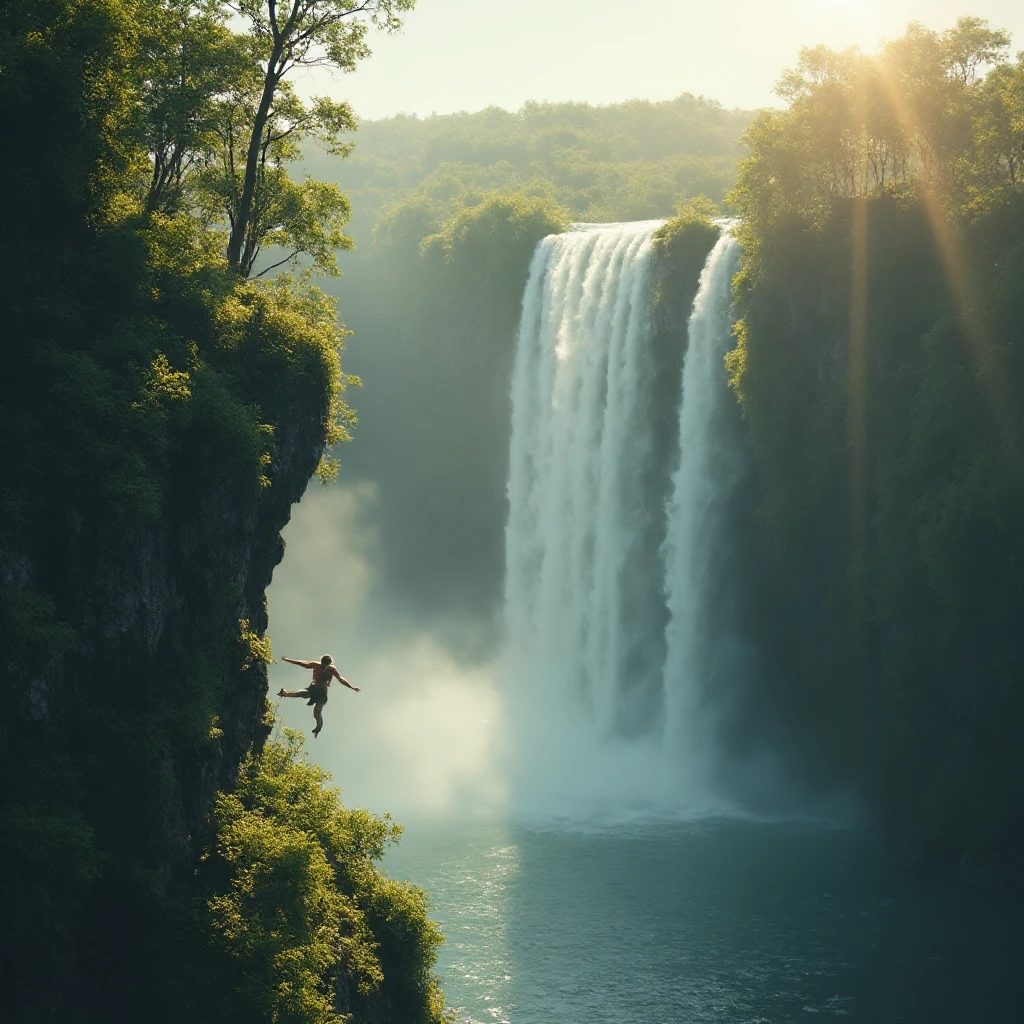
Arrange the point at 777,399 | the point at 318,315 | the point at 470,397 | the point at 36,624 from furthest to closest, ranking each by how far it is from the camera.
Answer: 1. the point at 470,397
2. the point at 777,399
3. the point at 318,315
4. the point at 36,624

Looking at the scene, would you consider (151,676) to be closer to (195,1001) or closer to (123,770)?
(123,770)

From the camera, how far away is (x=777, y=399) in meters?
38.2

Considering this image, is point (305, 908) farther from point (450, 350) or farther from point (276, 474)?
point (450, 350)

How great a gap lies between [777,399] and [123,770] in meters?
25.3

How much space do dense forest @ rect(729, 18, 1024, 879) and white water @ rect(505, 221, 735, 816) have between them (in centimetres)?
319

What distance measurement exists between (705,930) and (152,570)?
54.7 feet

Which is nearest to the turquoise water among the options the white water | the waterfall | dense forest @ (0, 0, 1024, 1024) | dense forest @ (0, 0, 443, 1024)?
dense forest @ (0, 0, 1024, 1024)

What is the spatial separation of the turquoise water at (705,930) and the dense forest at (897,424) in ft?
9.63

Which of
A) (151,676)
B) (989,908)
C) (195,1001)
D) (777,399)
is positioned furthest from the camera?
(777,399)

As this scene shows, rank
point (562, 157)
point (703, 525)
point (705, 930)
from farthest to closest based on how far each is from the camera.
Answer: point (562, 157) < point (703, 525) < point (705, 930)

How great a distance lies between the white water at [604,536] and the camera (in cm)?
4303

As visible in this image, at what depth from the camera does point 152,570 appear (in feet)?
63.6

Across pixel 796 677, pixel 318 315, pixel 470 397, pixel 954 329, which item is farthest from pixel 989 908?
pixel 470 397

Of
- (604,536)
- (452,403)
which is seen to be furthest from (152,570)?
(452,403)
